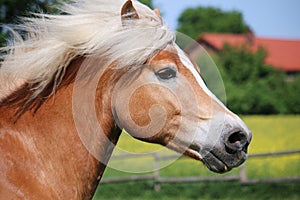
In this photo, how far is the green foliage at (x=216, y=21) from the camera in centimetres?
9044

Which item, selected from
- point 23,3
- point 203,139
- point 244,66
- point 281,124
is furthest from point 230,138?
point 244,66

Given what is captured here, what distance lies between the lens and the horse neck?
302 centimetres

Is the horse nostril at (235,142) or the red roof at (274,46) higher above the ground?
the horse nostril at (235,142)

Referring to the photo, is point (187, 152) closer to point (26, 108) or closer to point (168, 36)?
point (168, 36)

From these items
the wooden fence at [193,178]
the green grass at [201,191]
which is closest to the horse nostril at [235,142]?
the green grass at [201,191]

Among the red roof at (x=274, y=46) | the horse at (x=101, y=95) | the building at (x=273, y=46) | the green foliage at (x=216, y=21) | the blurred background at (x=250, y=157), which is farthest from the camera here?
the green foliage at (x=216, y=21)

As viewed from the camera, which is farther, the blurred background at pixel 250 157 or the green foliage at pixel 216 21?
the green foliage at pixel 216 21

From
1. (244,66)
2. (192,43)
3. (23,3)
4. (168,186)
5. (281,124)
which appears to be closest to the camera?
(192,43)

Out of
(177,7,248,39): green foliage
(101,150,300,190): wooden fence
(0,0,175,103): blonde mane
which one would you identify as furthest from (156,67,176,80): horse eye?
(177,7,248,39): green foliage

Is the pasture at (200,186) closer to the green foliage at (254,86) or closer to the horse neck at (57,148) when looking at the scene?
the horse neck at (57,148)

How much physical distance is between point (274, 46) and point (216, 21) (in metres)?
14.1

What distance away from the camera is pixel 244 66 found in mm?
58219

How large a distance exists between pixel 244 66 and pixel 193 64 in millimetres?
55781

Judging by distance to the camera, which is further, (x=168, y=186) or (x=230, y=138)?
(x=168, y=186)
